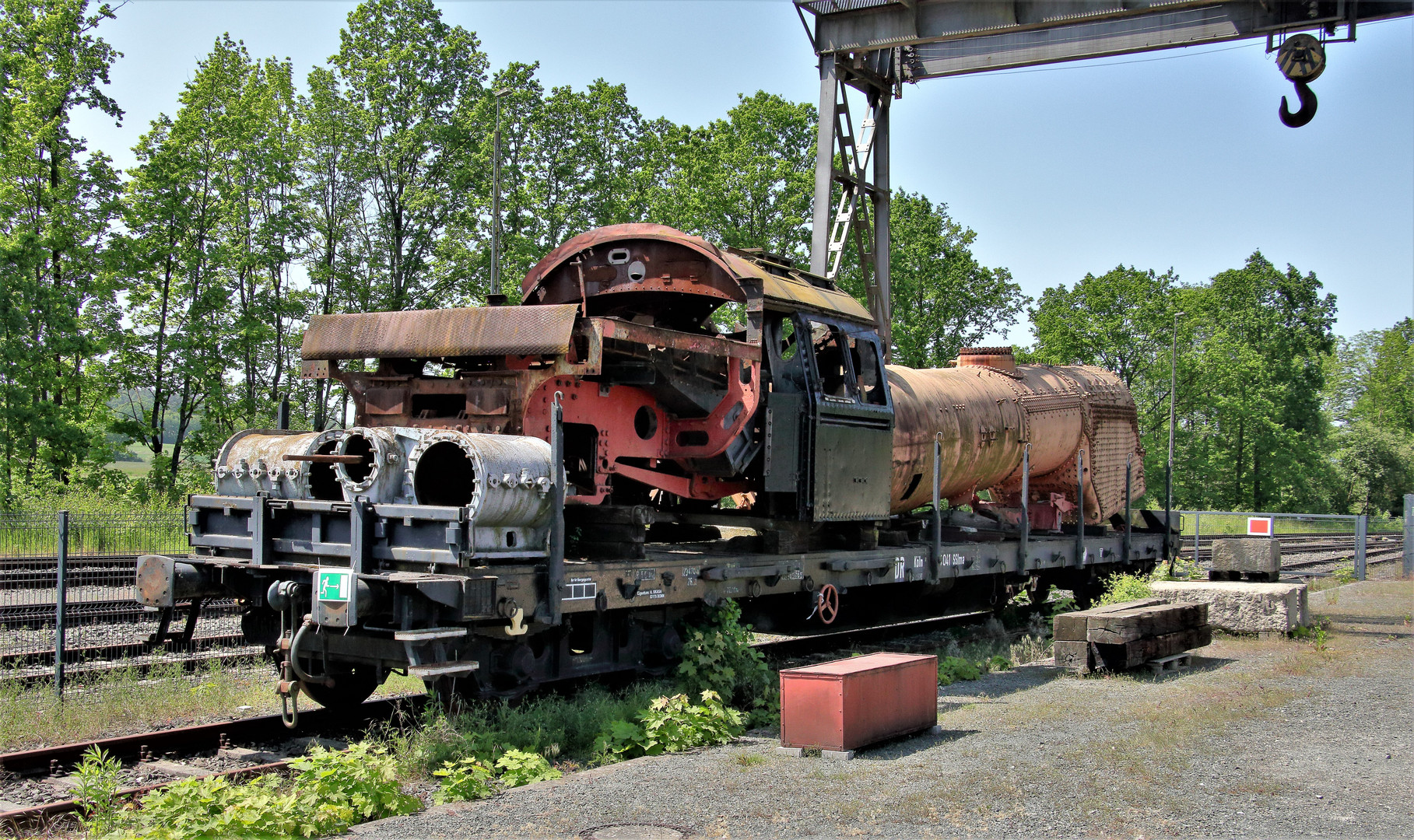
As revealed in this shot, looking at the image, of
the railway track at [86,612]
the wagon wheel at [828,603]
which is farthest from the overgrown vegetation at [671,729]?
the railway track at [86,612]

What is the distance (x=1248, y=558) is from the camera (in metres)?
15.5

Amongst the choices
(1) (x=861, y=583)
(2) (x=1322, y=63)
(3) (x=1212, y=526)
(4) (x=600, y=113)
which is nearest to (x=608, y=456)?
(1) (x=861, y=583)

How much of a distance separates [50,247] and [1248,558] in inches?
1048

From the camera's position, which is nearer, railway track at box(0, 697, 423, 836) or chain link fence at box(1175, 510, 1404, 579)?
railway track at box(0, 697, 423, 836)

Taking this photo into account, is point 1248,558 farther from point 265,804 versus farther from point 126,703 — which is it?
point 265,804

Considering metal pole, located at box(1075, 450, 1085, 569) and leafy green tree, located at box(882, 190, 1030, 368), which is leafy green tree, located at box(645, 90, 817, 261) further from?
metal pole, located at box(1075, 450, 1085, 569)

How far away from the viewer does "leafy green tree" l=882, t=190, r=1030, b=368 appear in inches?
1558

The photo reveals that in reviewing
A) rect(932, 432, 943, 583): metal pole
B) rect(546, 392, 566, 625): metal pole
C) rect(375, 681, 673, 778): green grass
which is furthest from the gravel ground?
rect(932, 432, 943, 583): metal pole

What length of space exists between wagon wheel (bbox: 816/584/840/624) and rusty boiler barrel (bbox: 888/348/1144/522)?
2153 mm

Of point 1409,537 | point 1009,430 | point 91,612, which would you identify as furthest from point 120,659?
point 1409,537

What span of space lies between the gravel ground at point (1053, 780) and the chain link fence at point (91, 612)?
393 cm

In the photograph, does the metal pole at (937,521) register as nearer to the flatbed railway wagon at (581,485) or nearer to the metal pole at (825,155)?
the flatbed railway wagon at (581,485)

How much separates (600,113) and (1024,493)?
23.7m

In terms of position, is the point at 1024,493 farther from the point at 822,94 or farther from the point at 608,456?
the point at 822,94
